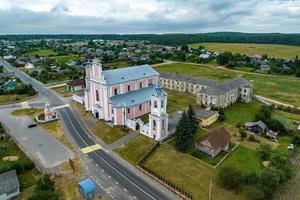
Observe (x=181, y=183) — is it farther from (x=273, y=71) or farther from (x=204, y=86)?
(x=273, y=71)

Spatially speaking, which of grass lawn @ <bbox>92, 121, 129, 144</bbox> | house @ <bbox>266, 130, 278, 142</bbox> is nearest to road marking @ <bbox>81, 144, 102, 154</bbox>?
grass lawn @ <bbox>92, 121, 129, 144</bbox>

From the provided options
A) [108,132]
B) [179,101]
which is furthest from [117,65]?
[108,132]

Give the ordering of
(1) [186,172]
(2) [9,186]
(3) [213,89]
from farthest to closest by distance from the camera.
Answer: (3) [213,89]
(1) [186,172]
(2) [9,186]

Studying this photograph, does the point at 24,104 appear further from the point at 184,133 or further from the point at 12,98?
the point at 184,133

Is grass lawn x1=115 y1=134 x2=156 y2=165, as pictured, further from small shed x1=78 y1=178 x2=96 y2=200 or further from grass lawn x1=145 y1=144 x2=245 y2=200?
small shed x1=78 y1=178 x2=96 y2=200

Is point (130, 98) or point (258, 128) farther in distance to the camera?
point (130, 98)

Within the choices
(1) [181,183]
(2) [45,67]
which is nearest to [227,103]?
(1) [181,183]
